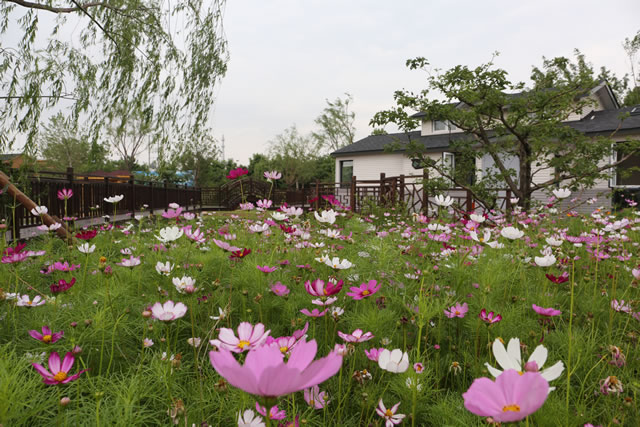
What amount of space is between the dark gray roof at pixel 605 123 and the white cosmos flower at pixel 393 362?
12.2m

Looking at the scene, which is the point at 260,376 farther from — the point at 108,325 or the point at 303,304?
the point at 303,304

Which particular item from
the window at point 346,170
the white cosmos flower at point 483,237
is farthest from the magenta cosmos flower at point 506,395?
the window at point 346,170

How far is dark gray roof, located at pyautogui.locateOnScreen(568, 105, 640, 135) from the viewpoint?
10617mm

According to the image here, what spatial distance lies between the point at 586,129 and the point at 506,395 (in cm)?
1399

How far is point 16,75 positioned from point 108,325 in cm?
382

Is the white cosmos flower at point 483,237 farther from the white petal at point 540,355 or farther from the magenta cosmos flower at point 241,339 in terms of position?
the magenta cosmos flower at point 241,339

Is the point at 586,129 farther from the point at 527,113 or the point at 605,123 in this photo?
the point at 527,113

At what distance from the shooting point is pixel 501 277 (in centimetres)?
205

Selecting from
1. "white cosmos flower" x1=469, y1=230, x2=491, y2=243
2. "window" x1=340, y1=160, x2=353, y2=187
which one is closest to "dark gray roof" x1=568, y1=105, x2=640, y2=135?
"window" x1=340, y1=160, x2=353, y2=187

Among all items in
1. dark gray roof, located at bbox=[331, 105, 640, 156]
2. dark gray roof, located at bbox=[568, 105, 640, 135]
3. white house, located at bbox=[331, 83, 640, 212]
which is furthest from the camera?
white house, located at bbox=[331, 83, 640, 212]

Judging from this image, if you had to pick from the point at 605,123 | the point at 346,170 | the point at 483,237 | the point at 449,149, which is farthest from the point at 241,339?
the point at 346,170

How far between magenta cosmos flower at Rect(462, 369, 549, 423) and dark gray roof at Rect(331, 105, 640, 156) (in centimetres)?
676

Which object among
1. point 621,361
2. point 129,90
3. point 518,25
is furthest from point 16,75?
point 518,25

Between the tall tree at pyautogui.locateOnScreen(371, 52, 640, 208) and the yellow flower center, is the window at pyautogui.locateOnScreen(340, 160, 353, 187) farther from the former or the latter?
the yellow flower center
